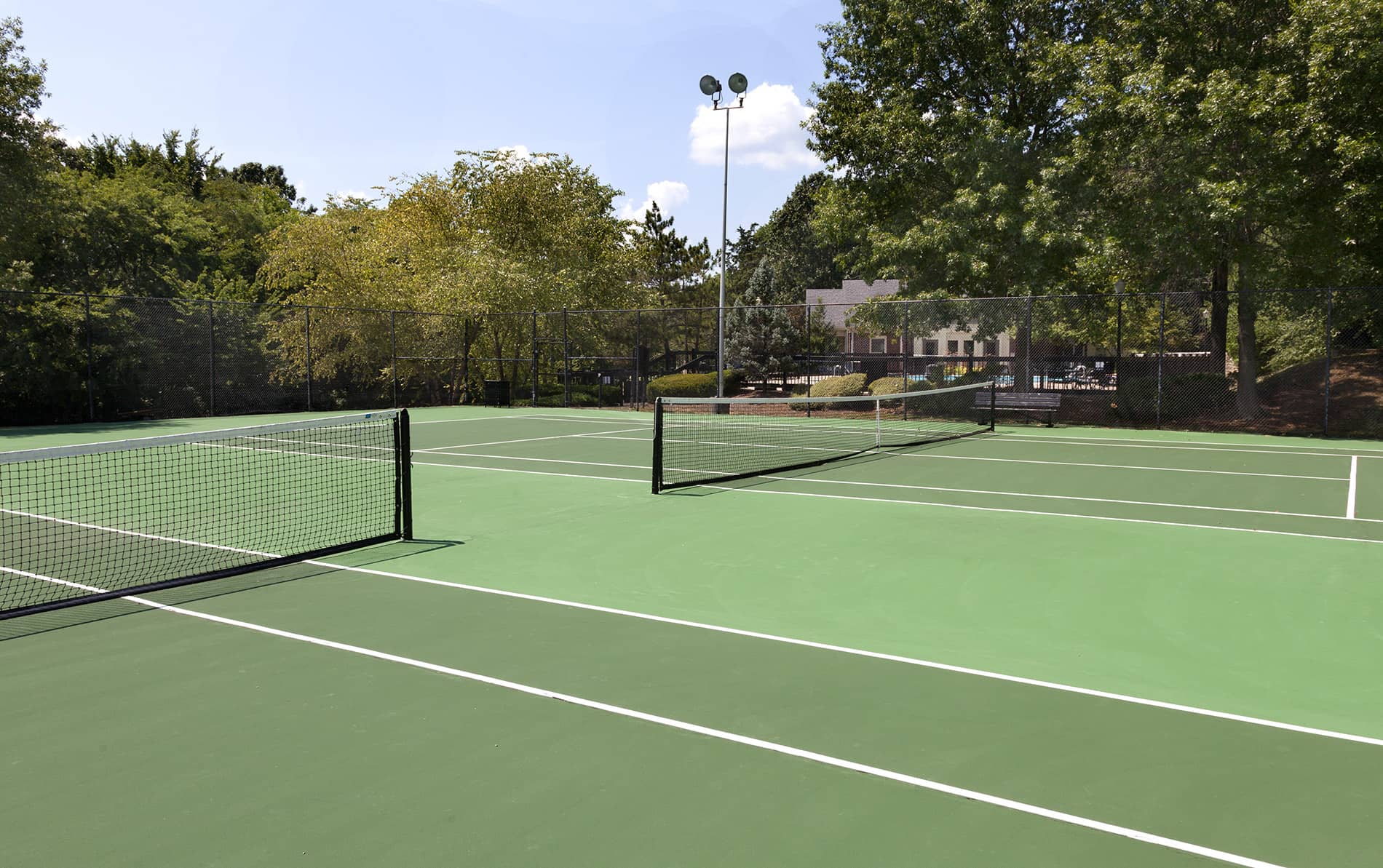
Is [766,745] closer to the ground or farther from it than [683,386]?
closer to the ground

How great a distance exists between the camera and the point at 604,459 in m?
15.0

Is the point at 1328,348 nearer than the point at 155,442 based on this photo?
No

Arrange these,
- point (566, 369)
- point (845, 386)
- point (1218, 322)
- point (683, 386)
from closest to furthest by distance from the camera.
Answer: point (1218, 322) → point (845, 386) → point (566, 369) → point (683, 386)

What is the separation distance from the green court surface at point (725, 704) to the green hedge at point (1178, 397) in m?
13.6

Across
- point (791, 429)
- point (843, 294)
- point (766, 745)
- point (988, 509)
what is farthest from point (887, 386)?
point (843, 294)

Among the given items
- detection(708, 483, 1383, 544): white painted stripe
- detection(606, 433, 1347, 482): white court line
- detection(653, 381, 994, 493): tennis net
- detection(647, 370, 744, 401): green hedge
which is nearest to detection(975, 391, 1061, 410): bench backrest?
detection(653, 381, 994, 493): tennis net

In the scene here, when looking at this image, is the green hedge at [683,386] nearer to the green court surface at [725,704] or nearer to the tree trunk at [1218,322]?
the tree trunk at [1218,322]

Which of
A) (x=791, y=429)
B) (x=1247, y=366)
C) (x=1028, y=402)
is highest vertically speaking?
(x=1247, y=366)

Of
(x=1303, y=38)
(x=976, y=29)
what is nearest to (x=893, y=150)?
(x=976, y=29)

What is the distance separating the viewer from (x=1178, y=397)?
21.8m

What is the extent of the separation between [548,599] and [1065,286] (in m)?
20.3

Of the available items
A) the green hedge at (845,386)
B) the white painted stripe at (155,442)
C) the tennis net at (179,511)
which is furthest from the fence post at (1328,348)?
the white painted stripe at (155,442)

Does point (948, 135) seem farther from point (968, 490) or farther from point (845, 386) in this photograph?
point (968, 490)

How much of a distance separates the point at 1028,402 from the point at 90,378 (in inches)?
837
